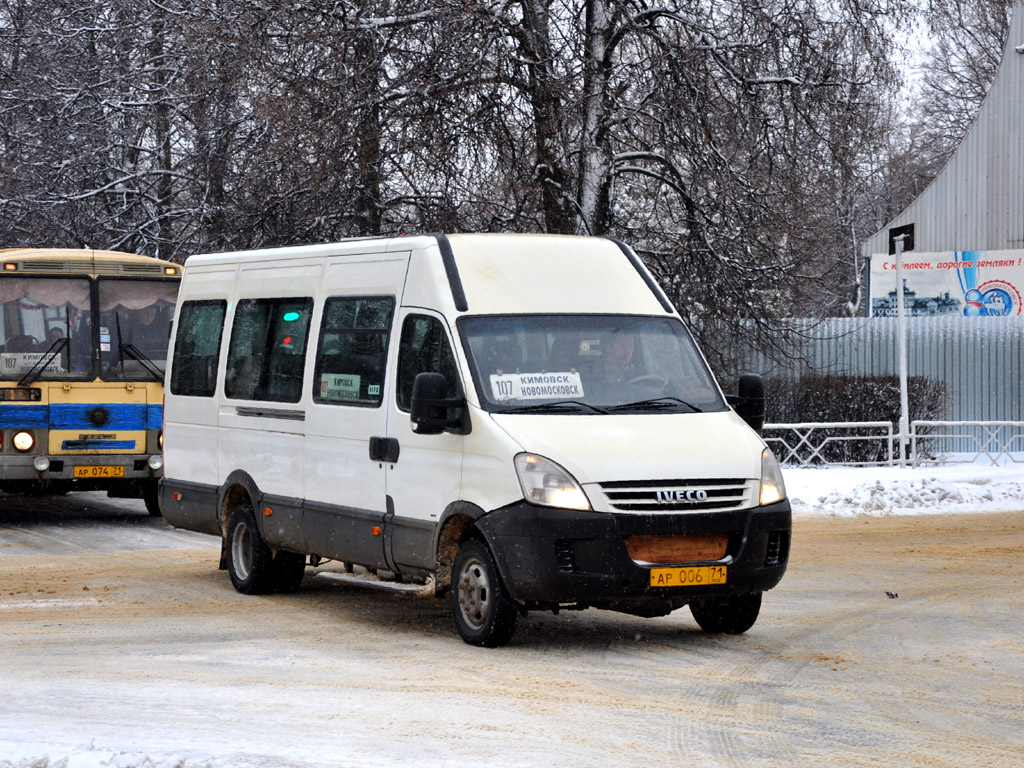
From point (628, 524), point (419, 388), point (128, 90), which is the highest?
point (128, 90)

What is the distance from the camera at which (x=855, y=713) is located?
24.8ft

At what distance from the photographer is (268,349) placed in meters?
11.9

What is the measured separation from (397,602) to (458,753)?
497cm

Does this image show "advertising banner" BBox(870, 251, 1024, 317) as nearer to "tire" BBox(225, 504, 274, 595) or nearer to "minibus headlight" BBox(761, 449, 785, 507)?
"tire" BBox(225, 504, 274, 595)

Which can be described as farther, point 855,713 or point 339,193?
point 339,193

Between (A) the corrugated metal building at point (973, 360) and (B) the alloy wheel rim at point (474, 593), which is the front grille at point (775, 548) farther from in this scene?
(A) the corrugated metal building at point (973, 360)

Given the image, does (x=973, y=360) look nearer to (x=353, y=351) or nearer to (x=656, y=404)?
(x=353, y=351)

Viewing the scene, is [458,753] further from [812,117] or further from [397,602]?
[812,117]

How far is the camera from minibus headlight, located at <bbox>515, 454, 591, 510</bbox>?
8844 millimetres

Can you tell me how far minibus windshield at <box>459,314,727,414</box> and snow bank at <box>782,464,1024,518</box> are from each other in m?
8.95

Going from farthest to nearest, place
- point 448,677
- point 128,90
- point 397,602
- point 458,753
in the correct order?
point 128,90 → point 397,602 → point 448,677 → point 458,753

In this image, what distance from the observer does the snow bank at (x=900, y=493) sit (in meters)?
18.9

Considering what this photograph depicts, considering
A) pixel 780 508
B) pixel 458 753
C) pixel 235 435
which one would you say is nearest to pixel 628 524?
pixel 780 508

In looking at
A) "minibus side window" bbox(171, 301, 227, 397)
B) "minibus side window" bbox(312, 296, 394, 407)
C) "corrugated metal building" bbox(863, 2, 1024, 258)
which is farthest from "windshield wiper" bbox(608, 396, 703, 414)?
"corrugated metal building" bbox(863, 2, 1024, 258)
